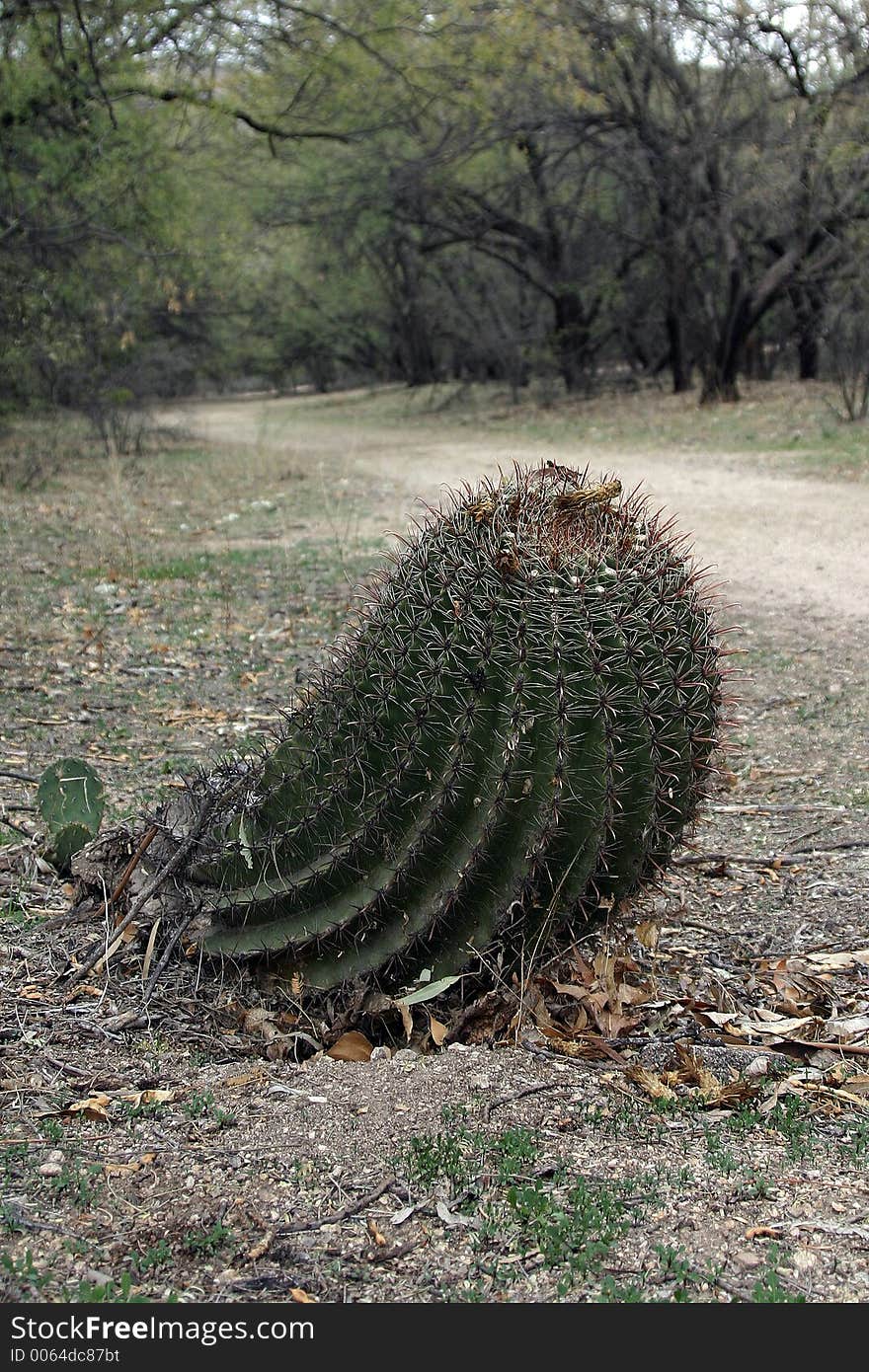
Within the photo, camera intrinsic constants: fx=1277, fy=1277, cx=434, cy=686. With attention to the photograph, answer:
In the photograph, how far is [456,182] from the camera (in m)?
23.1

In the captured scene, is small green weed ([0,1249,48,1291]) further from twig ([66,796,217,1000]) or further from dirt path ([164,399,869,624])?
dirt path ([164,399,869,624])

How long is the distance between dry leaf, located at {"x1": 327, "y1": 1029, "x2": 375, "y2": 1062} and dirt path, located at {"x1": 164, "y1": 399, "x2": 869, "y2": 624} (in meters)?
1.62

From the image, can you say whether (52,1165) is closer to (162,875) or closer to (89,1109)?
(89,1109)

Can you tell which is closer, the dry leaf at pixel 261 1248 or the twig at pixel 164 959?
the dry leaf at pixel 261 1248

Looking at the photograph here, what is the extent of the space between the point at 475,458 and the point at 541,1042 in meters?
15.7

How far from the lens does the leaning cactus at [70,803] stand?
376 centimetres

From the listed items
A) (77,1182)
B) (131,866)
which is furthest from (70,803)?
(77,1182)

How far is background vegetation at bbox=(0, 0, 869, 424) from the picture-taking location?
42.4 feet

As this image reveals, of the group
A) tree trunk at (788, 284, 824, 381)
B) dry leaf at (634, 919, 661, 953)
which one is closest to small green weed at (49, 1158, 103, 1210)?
dry leaf at (634, 919, 661, 953)

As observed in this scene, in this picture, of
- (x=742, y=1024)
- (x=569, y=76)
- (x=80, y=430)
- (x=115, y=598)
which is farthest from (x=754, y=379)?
(x=742, y=1024)

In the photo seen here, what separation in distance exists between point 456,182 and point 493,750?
22.0 metres

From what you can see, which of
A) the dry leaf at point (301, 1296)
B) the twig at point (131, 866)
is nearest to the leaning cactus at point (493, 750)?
the twig at point (131, 866)

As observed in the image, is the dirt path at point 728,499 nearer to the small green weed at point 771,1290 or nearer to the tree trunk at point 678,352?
the small green weed at point 771,1290

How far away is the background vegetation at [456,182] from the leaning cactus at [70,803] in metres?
7.17
